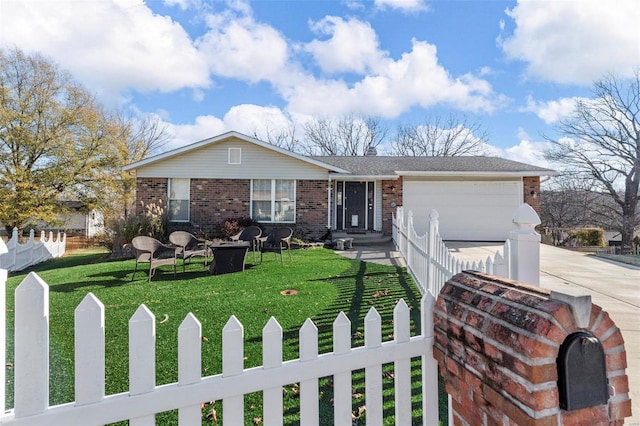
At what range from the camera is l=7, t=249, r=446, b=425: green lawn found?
8.55ft

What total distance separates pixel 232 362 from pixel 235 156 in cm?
1285

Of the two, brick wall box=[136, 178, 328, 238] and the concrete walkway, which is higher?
brick wall box=[136, 178, 328, 238]

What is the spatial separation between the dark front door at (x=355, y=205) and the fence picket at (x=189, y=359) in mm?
13037

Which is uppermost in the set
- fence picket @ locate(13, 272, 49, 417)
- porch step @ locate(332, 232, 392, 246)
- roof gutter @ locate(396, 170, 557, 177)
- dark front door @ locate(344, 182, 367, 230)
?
roof gutter @ locate(396, 170, 557, 177)

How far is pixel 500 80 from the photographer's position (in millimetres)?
16672

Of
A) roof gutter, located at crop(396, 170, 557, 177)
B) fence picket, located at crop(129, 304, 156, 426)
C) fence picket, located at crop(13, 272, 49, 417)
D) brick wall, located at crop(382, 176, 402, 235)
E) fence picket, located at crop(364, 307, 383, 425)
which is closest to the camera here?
fence picket, located at crop(13, 272, 49, 417)

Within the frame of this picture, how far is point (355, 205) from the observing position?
47.1 feet

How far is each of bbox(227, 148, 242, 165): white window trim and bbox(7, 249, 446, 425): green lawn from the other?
6389 millimetres

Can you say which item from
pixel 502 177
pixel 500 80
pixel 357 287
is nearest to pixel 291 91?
pixel 500 80

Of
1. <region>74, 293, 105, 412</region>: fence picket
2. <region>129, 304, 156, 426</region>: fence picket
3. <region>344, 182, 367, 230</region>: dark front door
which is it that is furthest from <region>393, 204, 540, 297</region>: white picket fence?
<region>344, 182, 367, 230</region>: dark front door

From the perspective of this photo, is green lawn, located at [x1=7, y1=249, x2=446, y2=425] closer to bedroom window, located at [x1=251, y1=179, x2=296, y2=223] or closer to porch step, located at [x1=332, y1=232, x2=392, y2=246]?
porch step, located at [x1=332, y1=232, x2=392, y2=246]

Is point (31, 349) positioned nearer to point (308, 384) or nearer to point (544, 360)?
point (308, 384)

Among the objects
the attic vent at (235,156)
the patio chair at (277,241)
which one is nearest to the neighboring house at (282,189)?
the attic vent at (235,156)

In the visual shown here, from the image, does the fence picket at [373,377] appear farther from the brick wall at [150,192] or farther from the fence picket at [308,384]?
the brick wall at [150,192]
